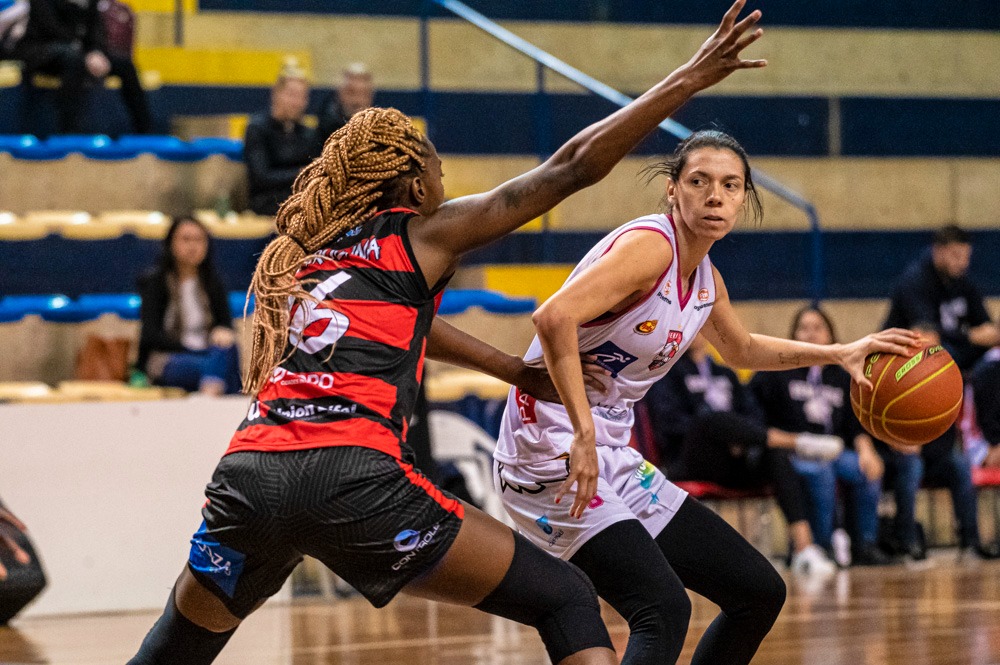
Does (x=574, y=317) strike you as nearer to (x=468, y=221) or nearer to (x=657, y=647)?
(x=468, y=221)

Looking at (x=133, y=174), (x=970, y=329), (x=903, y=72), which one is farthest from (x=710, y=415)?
(x=903, y=72)

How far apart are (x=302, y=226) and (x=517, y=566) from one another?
0.77 m

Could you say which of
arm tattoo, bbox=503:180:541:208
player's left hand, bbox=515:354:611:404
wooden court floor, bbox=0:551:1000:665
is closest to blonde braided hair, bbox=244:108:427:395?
arm tattoo, bbox=503:180:541:208

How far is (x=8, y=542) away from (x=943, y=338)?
5.34 metres

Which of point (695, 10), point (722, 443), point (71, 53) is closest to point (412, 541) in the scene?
point (722, 443)

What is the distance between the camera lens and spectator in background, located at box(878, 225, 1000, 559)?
7828 millimetres

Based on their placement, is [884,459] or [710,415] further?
[884,459]

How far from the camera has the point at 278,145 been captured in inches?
335

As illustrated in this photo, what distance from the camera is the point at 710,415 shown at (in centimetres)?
717

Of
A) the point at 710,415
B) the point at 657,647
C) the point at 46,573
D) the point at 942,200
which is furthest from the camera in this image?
the point at 942,200

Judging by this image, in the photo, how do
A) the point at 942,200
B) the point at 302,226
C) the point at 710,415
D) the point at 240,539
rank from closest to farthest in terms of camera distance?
the point at 240,539, the point at 302,226, the point at 710,415, the point at 942,200

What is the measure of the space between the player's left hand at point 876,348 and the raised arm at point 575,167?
1076 mm

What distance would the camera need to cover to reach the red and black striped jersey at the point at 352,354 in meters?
2.60

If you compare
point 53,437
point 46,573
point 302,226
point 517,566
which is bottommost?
point 46,573
